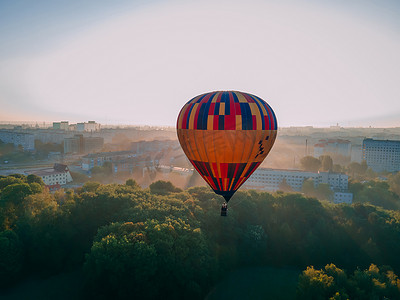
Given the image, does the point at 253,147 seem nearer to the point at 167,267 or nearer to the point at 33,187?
the point at 167,267

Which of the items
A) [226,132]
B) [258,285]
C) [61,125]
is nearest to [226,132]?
[226,132]

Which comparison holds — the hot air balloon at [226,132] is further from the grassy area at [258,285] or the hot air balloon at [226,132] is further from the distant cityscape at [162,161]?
the distant cityscape at [162,161]

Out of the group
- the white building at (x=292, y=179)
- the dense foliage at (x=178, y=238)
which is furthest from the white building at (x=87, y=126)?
the dense foliage at (x=178, y=238)

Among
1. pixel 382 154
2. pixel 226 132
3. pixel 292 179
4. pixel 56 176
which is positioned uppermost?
pixel 226 132

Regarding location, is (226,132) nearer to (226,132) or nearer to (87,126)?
(226,132)

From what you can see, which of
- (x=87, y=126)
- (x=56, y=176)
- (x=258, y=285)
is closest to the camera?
(x=258, y=285)

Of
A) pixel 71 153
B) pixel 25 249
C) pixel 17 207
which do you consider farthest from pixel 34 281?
pixel 71 153
